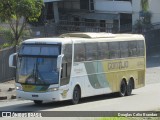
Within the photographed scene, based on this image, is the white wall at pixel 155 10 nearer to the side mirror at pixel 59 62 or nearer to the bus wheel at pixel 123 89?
the bus wheel at pixel 123 89

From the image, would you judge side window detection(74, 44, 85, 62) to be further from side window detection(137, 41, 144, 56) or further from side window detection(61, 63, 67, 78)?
side window detection(137, 41, 144, 56)

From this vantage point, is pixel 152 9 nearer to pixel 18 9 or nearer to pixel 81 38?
pixel 18 9

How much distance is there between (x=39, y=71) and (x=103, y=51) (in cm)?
445

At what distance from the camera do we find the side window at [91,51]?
23.0 meters

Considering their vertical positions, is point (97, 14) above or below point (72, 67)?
below

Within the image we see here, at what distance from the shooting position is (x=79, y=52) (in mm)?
22297

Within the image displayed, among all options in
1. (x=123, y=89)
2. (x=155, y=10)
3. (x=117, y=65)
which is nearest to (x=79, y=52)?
(x=117, y=65)

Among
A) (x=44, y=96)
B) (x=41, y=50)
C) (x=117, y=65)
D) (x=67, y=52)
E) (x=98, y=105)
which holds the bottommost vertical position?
(x=98, y=105)

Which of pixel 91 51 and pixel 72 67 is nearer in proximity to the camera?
pixel 72 67

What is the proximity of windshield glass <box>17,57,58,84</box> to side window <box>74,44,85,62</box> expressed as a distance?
148 centimetres

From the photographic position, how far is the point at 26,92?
818 inches

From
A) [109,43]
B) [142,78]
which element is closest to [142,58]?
[142,78]

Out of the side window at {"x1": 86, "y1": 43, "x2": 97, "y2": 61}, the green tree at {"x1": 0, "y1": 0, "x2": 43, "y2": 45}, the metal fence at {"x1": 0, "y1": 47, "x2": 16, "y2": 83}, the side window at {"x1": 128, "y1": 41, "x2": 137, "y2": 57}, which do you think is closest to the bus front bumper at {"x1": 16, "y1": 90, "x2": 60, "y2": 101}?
the side window at {"x1": 86, "y1": 43, "x2": 97, "y2": 61}

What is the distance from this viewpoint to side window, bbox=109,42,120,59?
24805mm
